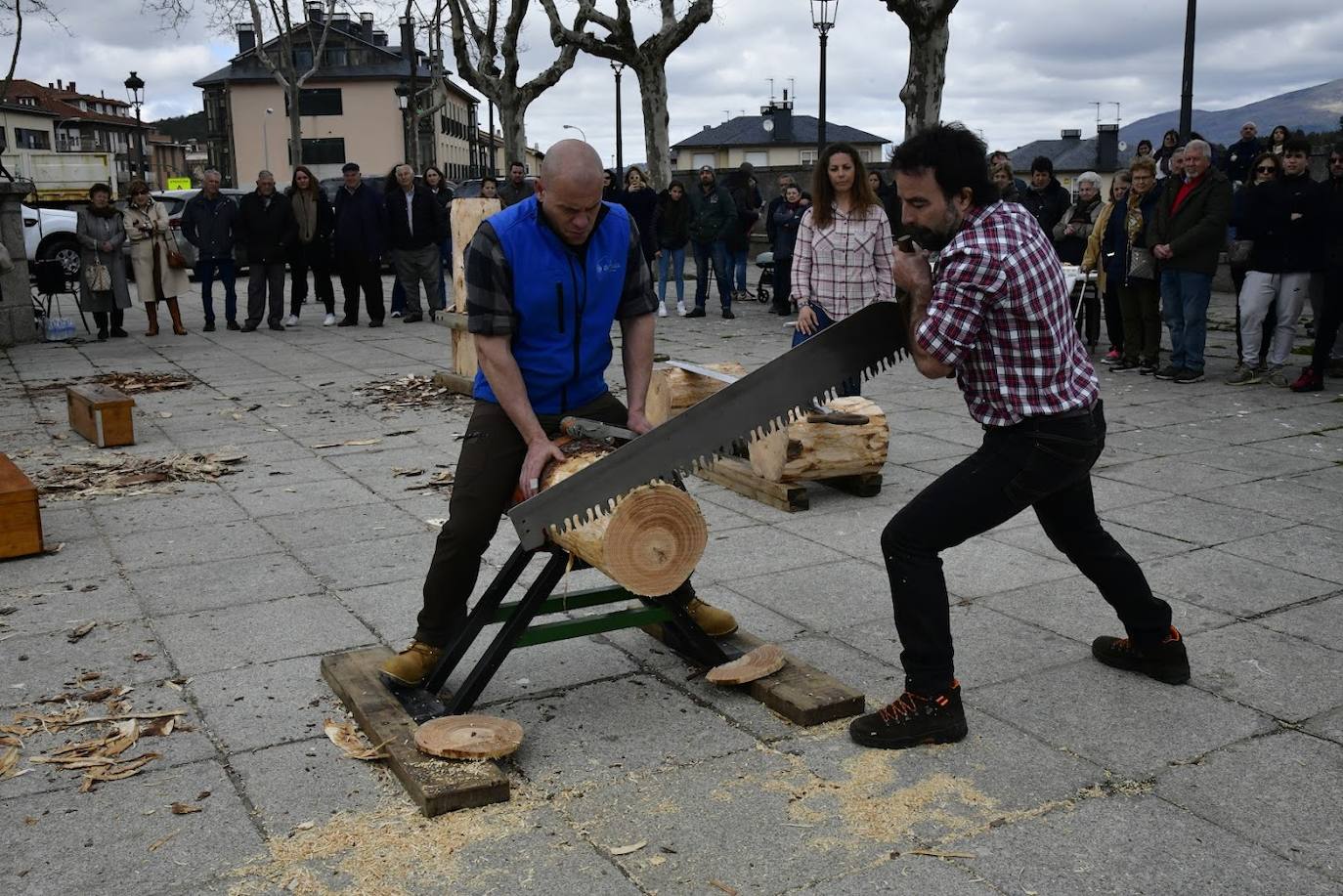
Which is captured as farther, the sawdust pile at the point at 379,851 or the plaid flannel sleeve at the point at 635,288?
the plaid flannel sleeve at the point at 635,288

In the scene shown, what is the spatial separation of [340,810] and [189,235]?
14.5 meters

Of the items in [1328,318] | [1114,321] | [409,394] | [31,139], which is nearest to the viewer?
[1328,318]

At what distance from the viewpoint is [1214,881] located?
10.5 ft

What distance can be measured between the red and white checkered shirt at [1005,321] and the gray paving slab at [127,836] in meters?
2.54

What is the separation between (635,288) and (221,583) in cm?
273

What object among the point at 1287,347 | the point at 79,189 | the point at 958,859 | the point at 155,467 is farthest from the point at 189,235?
the point at 79,189

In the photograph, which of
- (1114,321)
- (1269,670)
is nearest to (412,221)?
(1114,321)

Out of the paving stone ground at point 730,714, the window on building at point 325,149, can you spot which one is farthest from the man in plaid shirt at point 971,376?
the window on building at point 325,149

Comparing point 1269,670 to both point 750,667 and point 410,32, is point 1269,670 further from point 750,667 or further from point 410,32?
point 410,32

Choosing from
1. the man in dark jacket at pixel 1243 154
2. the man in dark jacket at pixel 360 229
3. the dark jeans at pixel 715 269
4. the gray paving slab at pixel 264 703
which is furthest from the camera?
the man in dark jacket at pixel 1243 154

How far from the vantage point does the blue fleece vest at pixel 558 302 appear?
13.6 ft

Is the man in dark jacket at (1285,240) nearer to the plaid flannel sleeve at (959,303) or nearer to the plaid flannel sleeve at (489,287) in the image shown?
the plaid flannel sleeve at (959,303)

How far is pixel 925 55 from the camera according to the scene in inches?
762

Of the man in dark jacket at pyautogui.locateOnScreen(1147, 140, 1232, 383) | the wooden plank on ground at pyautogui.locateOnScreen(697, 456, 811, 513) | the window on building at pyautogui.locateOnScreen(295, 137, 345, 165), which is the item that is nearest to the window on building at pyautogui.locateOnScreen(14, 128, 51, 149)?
the window on building at pyautogui.locateOnScreen(295, 137, 345, 165)
